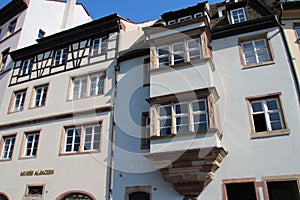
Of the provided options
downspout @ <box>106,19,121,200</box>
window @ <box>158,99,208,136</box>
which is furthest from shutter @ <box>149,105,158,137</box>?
downspout @ <box>106,19,121,200</box>

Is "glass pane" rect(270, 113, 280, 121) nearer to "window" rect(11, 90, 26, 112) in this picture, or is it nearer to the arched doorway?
the arched doorway

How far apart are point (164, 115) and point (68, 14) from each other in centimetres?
1583

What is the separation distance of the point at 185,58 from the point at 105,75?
16.4 feet

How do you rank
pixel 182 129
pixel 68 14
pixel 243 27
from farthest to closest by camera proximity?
1. pixel 68 14
2. pixel 243 27
3. pixel 182 129

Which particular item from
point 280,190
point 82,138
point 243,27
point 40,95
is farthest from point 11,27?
point 280,190

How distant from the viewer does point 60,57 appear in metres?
17.0

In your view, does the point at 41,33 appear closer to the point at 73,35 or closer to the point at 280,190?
the point at 73,35

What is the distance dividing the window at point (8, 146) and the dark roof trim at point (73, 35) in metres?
5.98

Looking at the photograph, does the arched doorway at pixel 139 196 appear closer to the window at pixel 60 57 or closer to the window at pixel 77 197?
the window at pixel 77 197

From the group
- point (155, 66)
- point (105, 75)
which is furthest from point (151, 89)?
point (105, 75)

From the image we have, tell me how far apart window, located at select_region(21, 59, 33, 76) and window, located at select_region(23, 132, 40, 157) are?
15.9 ft

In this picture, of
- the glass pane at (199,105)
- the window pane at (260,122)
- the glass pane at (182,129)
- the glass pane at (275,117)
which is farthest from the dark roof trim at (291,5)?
the glass pane at (182,129)

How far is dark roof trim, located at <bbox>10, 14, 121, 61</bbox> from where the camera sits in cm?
1606

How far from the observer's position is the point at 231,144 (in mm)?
10617
